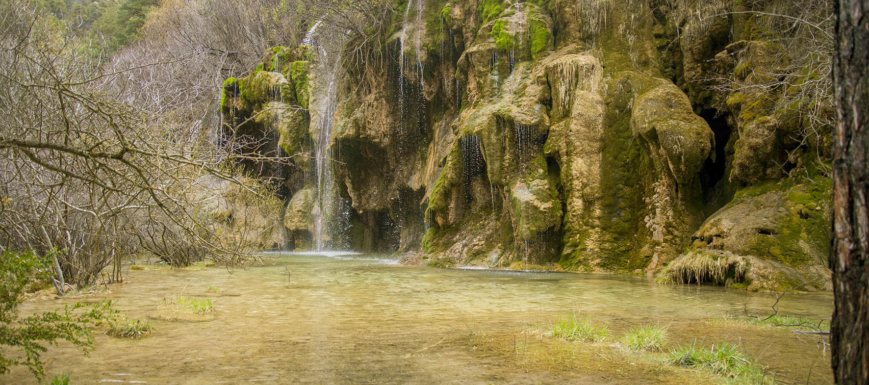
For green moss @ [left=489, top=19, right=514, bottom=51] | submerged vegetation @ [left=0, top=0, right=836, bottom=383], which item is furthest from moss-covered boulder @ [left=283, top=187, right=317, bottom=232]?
green moss @ [left=489, top=19, right=514, bottom=51]

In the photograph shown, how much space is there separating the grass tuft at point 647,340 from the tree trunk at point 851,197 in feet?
8.25

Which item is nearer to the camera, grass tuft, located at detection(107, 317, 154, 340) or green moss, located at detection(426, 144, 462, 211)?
grass tuft, located at detection(107, 317, 154, 340)

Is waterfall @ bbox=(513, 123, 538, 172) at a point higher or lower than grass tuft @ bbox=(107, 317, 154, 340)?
higher

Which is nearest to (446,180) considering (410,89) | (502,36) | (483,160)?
(483,160)

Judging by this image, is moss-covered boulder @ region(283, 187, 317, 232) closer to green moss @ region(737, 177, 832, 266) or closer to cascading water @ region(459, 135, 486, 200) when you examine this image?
cascading water @ region(459, 135, 486, 200)

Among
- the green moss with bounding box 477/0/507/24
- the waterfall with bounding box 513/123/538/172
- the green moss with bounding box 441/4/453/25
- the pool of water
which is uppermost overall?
the green moss with bounding box 441/4/453/25

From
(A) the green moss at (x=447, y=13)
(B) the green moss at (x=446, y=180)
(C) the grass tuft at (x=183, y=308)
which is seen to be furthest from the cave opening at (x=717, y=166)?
(C) the grass tuft at (x=183, y=308)

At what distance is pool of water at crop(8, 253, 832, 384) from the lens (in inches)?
165

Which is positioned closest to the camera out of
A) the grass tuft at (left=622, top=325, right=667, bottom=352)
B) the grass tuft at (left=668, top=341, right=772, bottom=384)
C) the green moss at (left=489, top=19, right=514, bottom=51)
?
the grass tuft at (left=668, top=341, right=772, bottom=384)

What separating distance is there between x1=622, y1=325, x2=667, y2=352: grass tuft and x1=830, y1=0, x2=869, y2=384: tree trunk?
2.51 m

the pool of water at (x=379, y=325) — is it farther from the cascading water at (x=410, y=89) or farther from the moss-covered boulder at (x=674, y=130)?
the cascading water at (x=410, y=89)

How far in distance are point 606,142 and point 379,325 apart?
960cm

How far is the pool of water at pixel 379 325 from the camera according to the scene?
13.8 ft

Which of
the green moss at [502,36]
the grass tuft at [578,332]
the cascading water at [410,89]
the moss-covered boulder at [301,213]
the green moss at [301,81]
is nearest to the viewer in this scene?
the grass tuft at [578,332]
